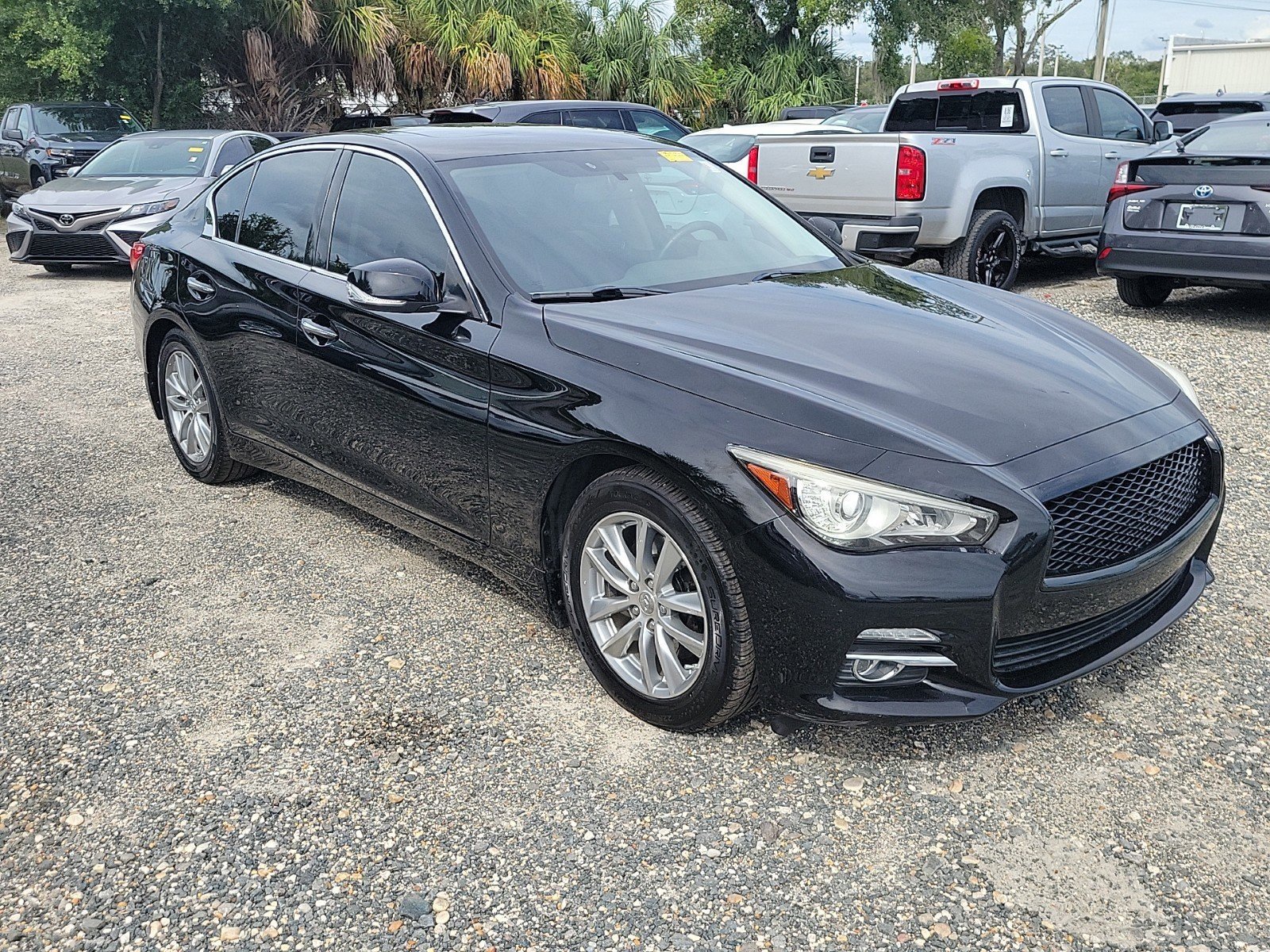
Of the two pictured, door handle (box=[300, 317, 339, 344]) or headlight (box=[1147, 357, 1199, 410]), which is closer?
headlight (box=[1147, 357, 1199, 410])

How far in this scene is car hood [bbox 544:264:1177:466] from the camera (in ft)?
9.98

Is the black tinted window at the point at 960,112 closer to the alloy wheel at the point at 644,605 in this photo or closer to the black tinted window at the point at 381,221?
the black tinted window at the point at 381,221

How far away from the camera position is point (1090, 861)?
2764 millimetres

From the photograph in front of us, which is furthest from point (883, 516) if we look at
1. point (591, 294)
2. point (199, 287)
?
point (199, 287)

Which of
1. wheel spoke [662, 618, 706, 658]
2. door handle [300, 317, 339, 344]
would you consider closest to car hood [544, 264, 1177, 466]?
wheel spoke [662, 618, 706, 658]

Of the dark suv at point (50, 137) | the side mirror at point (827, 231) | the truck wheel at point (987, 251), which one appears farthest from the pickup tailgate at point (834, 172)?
the dark suv at point (50, 137)

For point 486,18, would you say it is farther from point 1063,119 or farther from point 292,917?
point 292,917

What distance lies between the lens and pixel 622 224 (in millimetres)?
4184

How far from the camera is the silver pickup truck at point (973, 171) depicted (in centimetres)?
904

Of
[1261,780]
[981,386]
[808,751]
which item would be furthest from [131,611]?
[1261,780]

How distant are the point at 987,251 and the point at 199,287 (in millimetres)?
6606

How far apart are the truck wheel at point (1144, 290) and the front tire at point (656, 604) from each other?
7.04 metres

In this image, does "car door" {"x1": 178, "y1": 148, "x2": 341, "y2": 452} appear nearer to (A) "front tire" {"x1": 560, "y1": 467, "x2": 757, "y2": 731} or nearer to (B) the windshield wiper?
(B) the windshield wiper

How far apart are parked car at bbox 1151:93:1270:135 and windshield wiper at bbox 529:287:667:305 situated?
1375 centimetres
